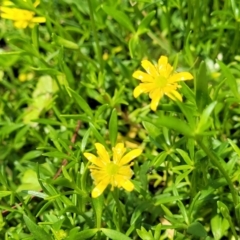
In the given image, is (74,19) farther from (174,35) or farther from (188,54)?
(188,54)

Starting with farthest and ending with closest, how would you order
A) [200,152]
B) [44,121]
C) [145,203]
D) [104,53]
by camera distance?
[104,53]
[44,121]
[145,203]
[200,152]

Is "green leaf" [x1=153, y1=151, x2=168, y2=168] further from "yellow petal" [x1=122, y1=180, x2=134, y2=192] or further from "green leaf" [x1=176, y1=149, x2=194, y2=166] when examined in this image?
"yellow petal" [x1=122, y1=180, x2=134, y2=192]

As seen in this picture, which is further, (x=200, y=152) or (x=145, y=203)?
(x=145, y=203)

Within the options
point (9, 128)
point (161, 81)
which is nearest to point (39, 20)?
point (9, 128)

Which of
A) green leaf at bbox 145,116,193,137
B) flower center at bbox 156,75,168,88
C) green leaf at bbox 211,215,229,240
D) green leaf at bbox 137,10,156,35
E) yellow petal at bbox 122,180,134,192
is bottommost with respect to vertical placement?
green leaf at bbox 211,215,229,240

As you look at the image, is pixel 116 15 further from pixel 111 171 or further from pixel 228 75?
pixel 111 171

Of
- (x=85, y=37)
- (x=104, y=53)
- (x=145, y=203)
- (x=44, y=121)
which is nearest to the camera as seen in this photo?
(x=145, y=203)

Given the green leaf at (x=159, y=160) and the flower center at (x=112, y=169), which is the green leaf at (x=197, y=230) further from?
the flower center at (x=112, y=169)

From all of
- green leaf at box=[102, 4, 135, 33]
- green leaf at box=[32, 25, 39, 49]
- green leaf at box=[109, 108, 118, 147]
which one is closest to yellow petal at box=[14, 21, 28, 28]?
green leaf at box=[32, 25, 39, 49]

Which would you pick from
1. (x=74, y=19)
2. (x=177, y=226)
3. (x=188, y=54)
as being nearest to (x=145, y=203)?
(x=177, y=226)
